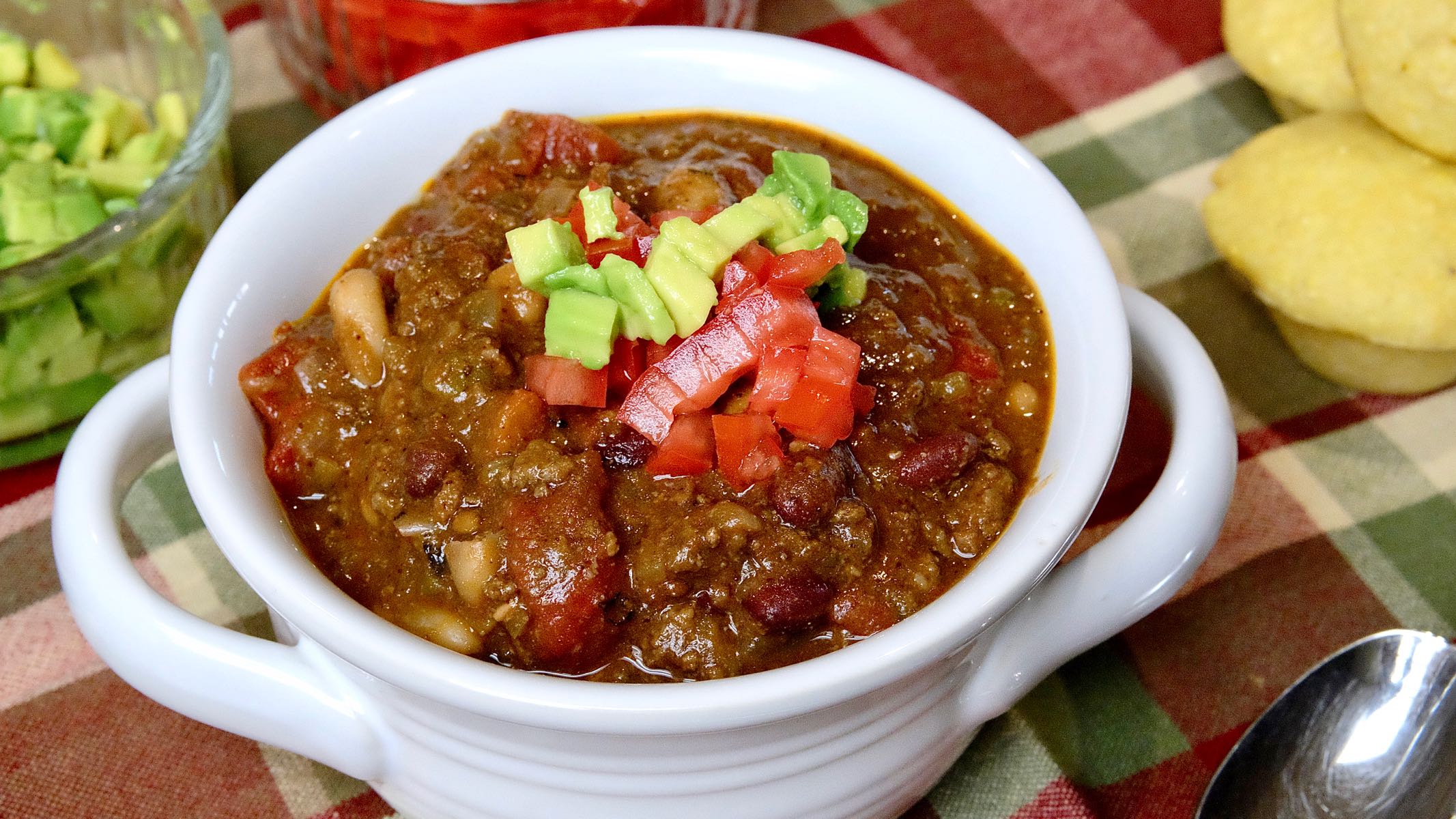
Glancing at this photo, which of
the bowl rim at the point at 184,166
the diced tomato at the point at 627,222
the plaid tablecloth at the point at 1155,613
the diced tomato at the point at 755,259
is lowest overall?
the plaid tablecloth at the point at 1155,613

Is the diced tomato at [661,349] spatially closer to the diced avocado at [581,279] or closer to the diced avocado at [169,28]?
the diced avocado at [581,279]

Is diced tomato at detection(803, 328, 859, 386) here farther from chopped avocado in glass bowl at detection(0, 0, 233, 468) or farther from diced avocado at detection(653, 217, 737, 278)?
chopped avocado in glass bowl at detection(0, 0, 233, 468)

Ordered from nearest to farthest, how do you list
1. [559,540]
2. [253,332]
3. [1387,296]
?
1. [559,540]
2. [253,332]
3. [1387,296]

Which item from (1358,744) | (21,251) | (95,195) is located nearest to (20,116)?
(95,195)

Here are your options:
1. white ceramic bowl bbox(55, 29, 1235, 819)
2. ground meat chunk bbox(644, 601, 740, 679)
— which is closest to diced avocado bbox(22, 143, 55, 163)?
white ceramic bowl bbox(55, 29, 1235, 819)

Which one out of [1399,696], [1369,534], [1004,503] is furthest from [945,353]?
[1369,534]

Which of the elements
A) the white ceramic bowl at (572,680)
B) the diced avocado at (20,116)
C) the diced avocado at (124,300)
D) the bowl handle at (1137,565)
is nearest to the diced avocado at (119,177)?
the diced avocado at (20,116)

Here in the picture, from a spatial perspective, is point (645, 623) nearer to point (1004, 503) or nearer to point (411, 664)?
point (411, 664)
